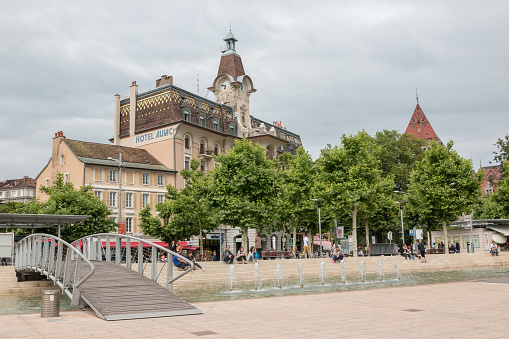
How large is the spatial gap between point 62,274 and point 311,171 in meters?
35.3

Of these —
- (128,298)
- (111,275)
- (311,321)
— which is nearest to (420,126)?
(111,275)

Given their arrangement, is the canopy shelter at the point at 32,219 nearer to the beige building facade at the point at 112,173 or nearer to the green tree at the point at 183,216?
the green tree at the point at 183,216

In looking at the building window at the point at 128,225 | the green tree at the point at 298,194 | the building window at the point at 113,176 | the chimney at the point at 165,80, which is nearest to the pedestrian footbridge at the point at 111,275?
the green tree at the point at 298,194

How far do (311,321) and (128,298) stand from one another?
5.20 metres

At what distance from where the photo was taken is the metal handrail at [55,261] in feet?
44.4

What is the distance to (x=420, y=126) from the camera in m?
115

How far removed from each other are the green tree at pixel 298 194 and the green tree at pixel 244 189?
265 inches

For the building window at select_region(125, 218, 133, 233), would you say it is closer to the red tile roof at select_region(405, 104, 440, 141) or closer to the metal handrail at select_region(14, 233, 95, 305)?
the metal handrail at select_region(14, 233, 95, 305)

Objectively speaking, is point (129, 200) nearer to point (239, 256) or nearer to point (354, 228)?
point (239, 256)

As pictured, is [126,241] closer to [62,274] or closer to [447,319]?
[62,274]

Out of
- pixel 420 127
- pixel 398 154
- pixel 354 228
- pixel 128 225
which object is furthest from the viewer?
pixel 420 127

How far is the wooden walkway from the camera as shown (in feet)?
38.8

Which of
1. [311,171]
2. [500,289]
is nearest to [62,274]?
[500,289]

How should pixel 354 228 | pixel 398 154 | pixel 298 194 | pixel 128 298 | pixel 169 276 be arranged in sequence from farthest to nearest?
pixel 398 154 < pixel 298 194 < pixel 354 228 < pixel 169 276 < pixel 128 298
